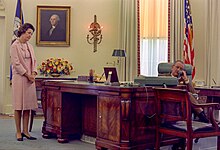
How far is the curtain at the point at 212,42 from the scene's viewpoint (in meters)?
6.88

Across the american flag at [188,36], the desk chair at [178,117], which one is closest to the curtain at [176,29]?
the american flag at [188,36]

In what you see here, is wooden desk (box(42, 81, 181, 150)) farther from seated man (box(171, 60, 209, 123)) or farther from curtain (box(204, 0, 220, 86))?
curtain (box(204, 0, 220, 86))

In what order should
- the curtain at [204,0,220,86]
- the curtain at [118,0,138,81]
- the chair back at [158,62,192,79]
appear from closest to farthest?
1. the chair back at [158,62,192,79]
2. the curtain at [204,0,220,86]
3. the curtain at [118,0,138,81]

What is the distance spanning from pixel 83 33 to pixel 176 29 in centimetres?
207

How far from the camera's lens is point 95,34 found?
7.97 m

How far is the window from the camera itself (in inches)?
300

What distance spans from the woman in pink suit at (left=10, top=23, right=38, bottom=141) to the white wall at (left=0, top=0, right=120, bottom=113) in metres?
2.96

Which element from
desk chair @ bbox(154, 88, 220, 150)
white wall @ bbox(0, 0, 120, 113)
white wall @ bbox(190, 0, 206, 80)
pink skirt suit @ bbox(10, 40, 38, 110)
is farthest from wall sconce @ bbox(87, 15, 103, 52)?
desk chair @ bbox(154, 88, 220, 150)

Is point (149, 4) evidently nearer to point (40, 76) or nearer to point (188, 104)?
point (40, 76)

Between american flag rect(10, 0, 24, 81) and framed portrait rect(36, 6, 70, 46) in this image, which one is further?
framed portrait rect(36, 6, 70, 46)

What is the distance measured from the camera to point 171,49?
743cm

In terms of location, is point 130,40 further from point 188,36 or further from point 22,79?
point 22,79

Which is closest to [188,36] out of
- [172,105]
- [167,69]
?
[167,69]

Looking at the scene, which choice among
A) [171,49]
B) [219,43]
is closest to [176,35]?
[171,49]
